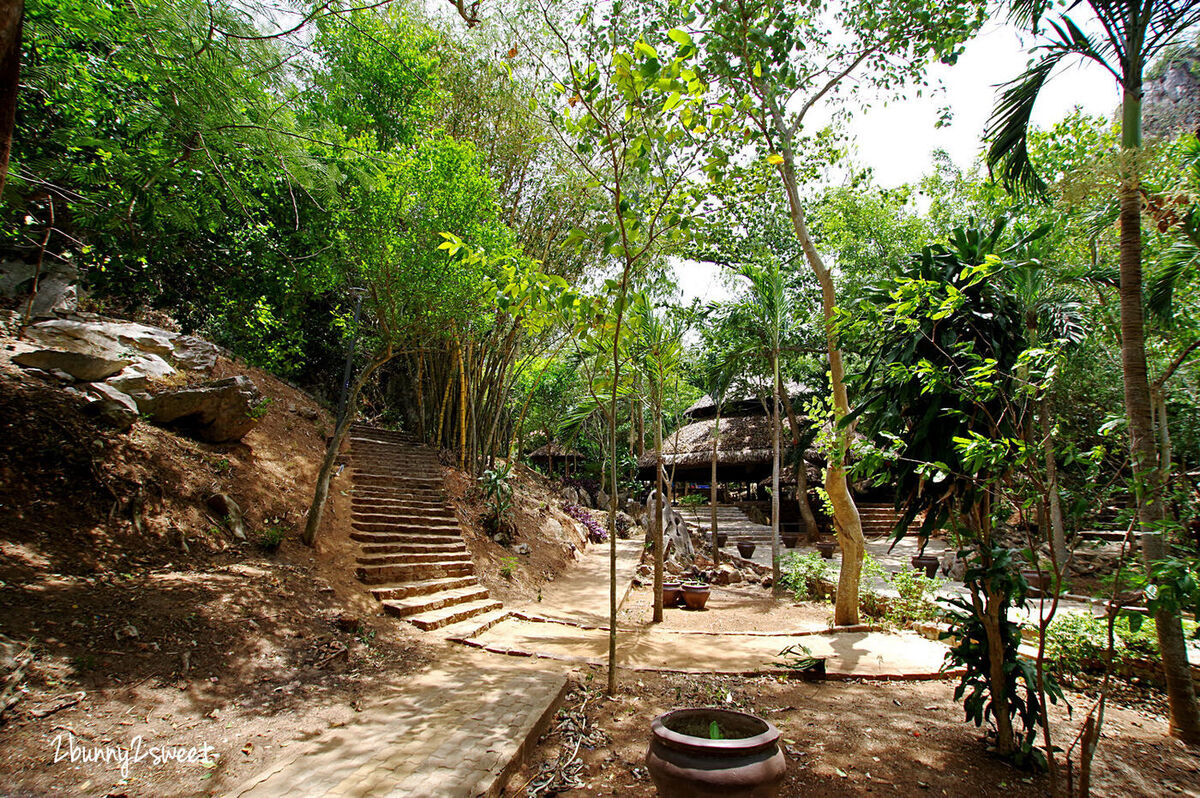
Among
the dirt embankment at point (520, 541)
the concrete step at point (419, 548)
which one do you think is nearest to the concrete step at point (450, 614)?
the dirt embankment at point (520, 541)

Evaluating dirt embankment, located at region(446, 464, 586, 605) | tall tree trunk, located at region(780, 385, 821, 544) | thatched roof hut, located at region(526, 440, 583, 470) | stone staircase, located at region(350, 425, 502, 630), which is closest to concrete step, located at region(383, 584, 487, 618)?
stone staircase, located at region(350, 425, 502, 630)

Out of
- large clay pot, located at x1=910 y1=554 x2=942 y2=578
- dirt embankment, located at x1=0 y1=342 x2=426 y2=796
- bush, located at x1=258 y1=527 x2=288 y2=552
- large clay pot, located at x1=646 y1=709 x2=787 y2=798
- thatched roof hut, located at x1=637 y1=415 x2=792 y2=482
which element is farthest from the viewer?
thatched roof hut, located at x1=637 y1=415 x2=792 y2=482

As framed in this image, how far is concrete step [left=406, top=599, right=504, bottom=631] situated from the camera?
595cm

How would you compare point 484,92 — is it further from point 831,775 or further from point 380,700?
point 831,775

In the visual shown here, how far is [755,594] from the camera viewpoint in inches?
366

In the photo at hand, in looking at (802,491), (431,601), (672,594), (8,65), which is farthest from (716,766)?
(802,491)

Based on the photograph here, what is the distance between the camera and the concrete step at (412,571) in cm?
663

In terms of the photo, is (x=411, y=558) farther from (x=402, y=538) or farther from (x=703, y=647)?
(x=703, y=647)

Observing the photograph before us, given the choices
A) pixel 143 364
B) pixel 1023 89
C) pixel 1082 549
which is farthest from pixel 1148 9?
pixel 1082 549

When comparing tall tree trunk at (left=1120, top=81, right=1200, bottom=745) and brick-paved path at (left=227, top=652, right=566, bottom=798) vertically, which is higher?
tall tree trunk at (left=1120, top=81, right=1200, bottom=745)

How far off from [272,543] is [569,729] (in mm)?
4147

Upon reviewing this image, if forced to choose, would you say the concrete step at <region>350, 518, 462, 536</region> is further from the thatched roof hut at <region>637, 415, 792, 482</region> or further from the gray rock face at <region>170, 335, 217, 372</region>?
the thatched roof hut at <region>637, 415, 792, 482</region>

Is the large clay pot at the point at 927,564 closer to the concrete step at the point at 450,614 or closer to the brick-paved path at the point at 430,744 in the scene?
the concrete step at the point at 450,614
